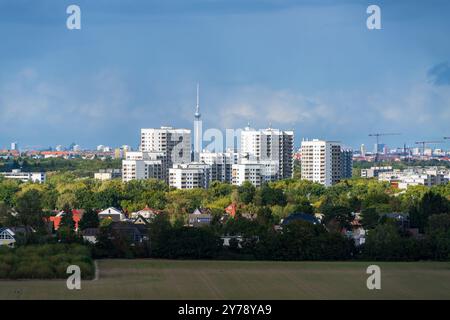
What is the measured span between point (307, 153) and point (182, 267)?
154 ft

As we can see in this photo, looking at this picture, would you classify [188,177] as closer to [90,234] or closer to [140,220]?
[140,220]

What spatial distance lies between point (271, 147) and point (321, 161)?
6.09 meters

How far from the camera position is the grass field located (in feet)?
82.0

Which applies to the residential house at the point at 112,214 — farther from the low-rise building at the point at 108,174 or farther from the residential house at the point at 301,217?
the low-rise building at the point at 108,174

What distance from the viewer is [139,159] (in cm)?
7550

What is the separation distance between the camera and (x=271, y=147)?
8138cm

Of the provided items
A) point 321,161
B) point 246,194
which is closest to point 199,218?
point 246,194

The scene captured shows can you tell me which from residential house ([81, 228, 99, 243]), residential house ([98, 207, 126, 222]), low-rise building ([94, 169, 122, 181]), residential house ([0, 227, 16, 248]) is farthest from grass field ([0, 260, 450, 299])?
low-rise building ([94, 169, 122, 181])

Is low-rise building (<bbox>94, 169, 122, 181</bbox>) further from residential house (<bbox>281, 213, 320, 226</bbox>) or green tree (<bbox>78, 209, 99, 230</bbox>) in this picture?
green tree (<bbox>78, 209, 99, 230</bbox>)

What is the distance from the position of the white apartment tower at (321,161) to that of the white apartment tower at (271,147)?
6.13 feet

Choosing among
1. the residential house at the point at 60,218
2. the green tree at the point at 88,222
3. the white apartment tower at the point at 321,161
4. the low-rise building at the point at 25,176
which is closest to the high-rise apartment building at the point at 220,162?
the white apartment tower at the point at 321,161

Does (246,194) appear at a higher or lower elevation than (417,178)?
lower

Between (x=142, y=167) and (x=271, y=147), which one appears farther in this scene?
(x=271, y=147)
